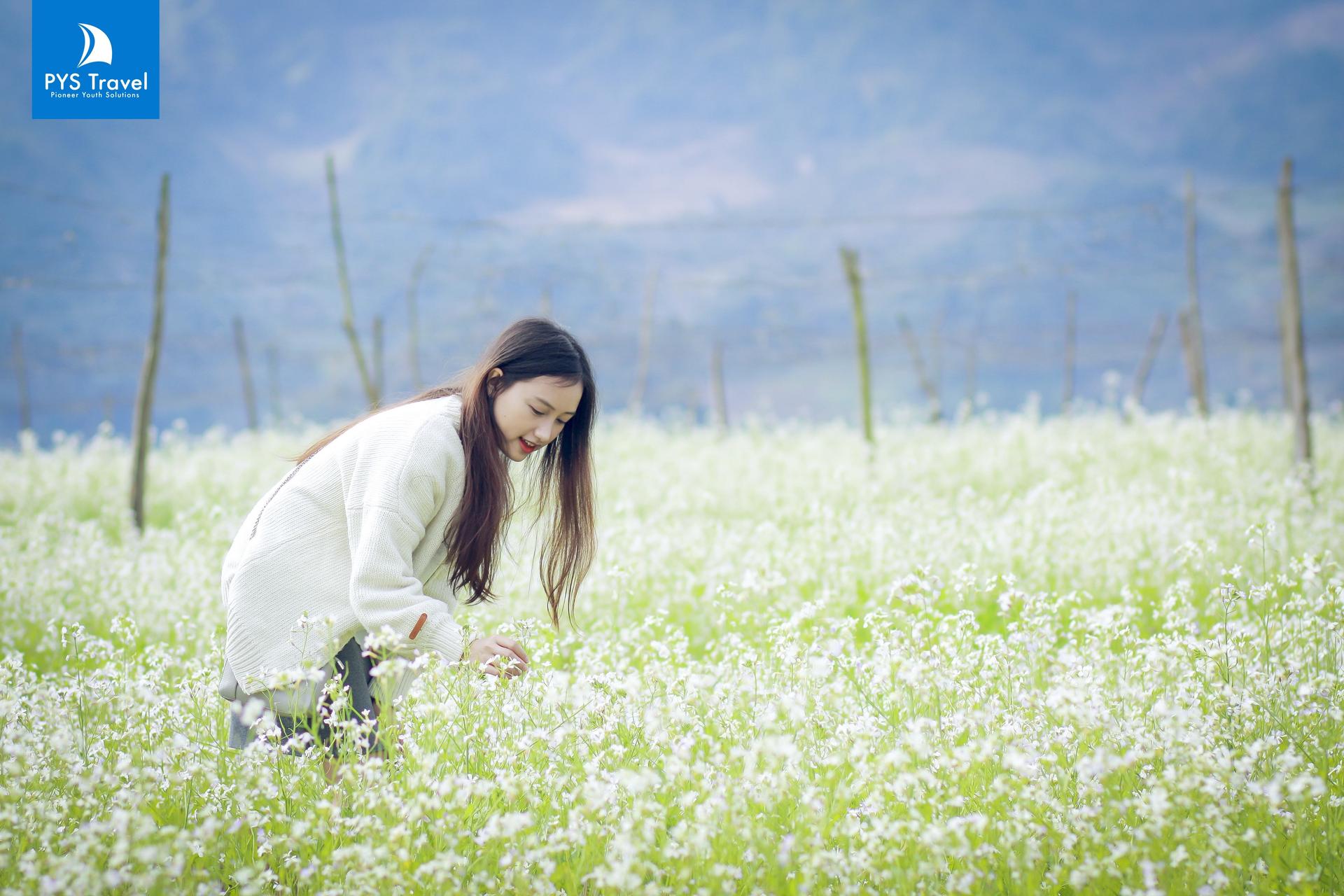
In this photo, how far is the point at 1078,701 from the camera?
2498 millimetres

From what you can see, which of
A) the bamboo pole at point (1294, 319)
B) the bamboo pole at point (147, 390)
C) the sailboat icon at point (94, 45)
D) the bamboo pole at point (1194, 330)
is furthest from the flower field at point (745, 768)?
the bamboo pole at point (1194, 330)

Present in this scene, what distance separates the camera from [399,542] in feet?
10.3

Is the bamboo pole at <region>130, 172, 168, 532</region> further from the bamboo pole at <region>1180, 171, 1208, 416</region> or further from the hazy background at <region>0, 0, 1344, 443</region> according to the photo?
A: the hazy background at <region>0, 0, 1344, 443</region>

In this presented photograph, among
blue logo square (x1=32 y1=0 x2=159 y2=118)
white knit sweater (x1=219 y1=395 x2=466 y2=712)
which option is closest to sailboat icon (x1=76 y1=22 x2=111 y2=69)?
blue logo square (x1=32 y1=0 x2=159 y2=118)

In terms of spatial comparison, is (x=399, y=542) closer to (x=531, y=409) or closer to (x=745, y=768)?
(x=531, y=409)

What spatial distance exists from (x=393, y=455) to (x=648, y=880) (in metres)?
1.57

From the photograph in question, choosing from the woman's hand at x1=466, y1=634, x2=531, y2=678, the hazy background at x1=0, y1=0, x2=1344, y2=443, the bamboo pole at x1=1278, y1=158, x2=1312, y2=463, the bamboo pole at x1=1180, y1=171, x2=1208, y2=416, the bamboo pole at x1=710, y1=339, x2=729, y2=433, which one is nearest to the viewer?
the woman's hand at x1=466, y1=634, x2=531, y2=678

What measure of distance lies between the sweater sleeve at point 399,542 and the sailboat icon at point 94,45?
1177 cm

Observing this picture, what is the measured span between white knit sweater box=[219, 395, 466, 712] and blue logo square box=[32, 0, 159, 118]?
9700 mm

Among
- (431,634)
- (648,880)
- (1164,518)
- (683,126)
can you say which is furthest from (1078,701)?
(683,126)

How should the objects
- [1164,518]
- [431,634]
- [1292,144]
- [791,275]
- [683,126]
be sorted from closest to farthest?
1. [431,634]
2. [1164,518]
3. [791,275]
4. [683,126]
5. [1292,144]

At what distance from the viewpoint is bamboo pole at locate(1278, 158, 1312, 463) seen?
1173cm

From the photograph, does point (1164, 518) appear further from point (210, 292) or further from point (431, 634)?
point (210, 292)

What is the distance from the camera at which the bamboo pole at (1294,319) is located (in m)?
11.7
